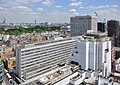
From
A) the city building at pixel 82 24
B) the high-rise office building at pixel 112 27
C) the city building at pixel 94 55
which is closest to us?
the city building at pixel 94 55

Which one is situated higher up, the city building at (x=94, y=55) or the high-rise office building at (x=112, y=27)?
the high-rise office building at (x=112, y=27)

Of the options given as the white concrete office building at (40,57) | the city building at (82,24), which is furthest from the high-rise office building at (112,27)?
the white concrete office building at (40,57)

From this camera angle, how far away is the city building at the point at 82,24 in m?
33.6

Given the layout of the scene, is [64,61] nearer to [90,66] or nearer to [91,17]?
[90,66]

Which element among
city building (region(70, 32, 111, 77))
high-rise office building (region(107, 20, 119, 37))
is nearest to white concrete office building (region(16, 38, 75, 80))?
city building (region(70, 32, 111, 77))

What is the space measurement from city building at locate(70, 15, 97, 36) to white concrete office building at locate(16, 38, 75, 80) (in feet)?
41.1

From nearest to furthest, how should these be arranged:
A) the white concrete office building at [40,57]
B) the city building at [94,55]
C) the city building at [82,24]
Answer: the white concrete office building at [40,57] < the city building at [94,55] < the city building at [82,24]

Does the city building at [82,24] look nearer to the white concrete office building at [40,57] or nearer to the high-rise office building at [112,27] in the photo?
the high-rise office building at [112,27]

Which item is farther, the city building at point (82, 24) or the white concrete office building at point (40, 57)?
the city building at point (82, 24)

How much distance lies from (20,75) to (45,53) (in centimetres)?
390

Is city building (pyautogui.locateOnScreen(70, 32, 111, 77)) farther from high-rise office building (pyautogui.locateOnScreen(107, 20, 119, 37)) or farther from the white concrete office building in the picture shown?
high-rise office building (pyautogui.locateOnScreen(107, 20, 119, 37))

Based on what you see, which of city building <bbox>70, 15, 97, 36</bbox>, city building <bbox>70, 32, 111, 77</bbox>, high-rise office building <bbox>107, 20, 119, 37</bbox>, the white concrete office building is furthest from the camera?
high-rise office building <bbox>107, 20, 119, 37</bbox>

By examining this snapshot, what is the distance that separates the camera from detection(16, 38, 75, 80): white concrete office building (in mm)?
16312

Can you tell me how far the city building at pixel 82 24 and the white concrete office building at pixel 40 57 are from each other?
1254 cm
